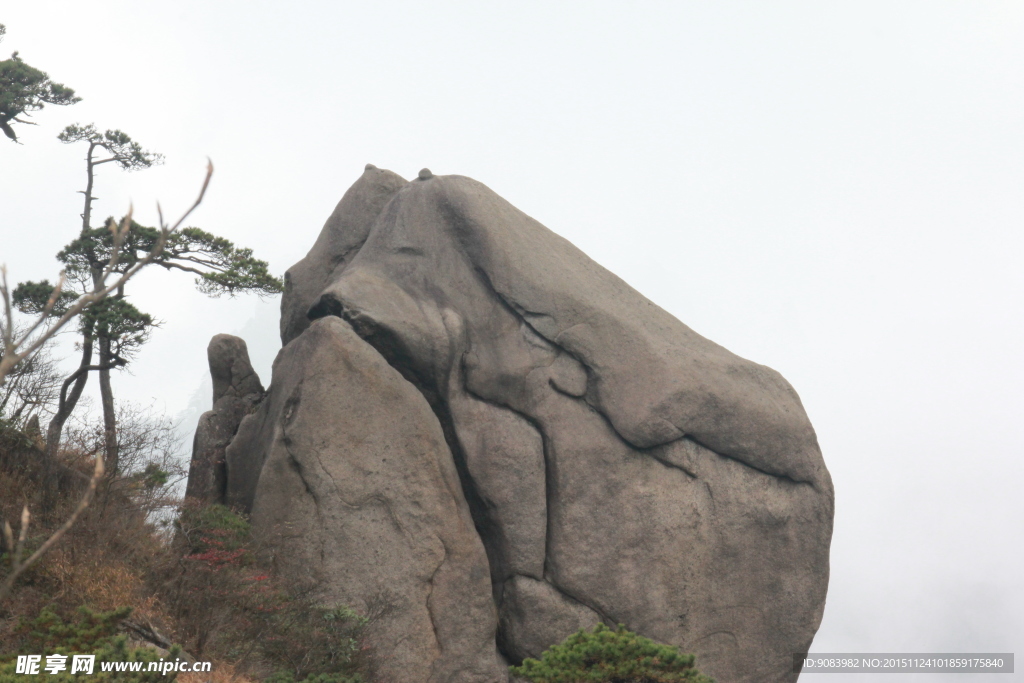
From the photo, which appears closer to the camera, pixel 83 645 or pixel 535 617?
pixel 83 645

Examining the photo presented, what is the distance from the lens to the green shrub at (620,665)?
8.83 metres

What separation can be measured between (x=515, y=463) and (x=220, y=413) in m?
5.15

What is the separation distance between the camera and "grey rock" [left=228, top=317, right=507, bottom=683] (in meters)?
12.0

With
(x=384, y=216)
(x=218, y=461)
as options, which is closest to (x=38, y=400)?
(x=218, y=461)

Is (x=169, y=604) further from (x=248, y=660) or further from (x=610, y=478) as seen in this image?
(x=610, y=478)

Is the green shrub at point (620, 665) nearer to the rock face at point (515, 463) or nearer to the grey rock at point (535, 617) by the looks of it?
the rock face at point (515, 463)

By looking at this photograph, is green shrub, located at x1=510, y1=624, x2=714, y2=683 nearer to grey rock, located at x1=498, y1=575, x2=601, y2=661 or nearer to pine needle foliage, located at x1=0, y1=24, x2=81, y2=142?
grey rock, located at x1=498, y1=575, x2=601, y2=661

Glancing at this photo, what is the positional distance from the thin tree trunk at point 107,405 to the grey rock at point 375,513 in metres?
2.88

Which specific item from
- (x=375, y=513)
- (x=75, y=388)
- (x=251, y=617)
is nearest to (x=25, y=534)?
(x=251, y=617)

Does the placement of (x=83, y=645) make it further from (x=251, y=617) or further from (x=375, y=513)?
(x=375, y=513)

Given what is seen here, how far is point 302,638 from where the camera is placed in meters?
11.0

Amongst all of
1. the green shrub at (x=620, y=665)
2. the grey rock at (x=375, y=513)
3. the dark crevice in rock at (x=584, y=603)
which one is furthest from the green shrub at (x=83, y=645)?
the dark crevice in rock at (x=584, y=603)

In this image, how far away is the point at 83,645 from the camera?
27.8 ft

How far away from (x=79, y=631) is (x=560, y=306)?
8596 millimetres
